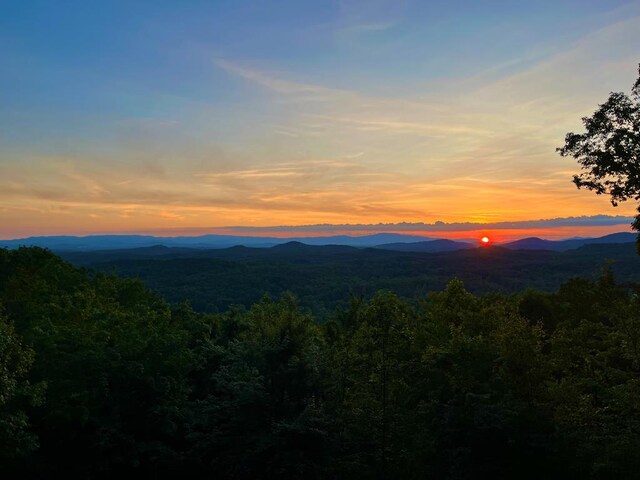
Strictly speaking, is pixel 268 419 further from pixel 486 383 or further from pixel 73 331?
pixel 73 331

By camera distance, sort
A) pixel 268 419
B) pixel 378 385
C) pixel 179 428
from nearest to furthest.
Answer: pixel 268 419, pixel 378 385, pixel 179 428

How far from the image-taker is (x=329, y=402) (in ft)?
68.6

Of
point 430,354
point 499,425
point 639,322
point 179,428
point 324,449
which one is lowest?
point 179,428

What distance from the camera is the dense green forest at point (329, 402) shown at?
737 inches

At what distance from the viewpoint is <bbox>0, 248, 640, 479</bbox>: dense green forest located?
1872 cm

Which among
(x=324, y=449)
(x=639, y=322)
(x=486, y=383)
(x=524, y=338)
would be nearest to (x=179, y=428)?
(x=324, y=449)

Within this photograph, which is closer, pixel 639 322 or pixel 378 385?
pixel 639 322

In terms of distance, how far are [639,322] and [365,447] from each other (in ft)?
42.1

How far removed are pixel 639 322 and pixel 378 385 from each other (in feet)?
37.7

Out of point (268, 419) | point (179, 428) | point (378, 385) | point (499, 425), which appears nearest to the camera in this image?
point (499, 425)

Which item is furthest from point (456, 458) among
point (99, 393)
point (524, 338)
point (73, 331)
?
point (73, 331)

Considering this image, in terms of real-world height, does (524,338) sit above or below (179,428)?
above

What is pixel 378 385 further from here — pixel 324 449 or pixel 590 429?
pixel 590 429

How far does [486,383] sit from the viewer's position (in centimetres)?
2025
